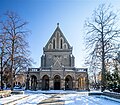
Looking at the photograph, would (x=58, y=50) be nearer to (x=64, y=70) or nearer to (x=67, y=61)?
(x=67, y=61)

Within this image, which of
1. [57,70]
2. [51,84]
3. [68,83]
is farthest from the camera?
[68,83]

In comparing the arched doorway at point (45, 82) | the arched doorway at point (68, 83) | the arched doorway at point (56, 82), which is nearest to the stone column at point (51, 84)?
the arched doorway at point (56, 82)

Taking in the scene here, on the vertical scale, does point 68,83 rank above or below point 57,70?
below

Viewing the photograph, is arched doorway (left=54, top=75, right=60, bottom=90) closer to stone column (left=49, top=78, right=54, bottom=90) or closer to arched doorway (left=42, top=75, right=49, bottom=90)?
stone column (left=49, top=78, right=54, bottom=90)

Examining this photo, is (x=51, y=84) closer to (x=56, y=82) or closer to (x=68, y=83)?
(x=56, y=82)

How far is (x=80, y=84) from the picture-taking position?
65.6m

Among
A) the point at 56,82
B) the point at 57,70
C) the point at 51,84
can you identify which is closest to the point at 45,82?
the point at 56,82

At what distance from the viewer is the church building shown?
185ft

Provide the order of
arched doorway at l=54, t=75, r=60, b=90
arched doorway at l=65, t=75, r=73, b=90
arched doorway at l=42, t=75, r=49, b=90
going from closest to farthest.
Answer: arched doorway at l=54, t=75, r=60, b=90, arched doorway at l=42, t=75, r=49, b=90, arched doorway at l=65, t=75, r=73, b=90

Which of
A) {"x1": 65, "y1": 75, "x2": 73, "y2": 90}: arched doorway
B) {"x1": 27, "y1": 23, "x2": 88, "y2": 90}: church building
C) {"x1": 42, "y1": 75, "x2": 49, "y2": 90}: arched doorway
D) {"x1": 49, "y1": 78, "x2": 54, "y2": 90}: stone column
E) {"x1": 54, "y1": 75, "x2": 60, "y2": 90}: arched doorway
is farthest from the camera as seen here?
{"x1": 65, "y1": 75, "x2": 73, "y2": 90}: arched doorway

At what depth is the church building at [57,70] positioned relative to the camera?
5631 centimetres

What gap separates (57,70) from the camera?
56438 mm

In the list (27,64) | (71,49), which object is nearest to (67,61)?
(71,49)

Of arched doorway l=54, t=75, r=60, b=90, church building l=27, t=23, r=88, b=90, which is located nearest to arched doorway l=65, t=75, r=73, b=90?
church building l=27, t=23, r=88, b=90
